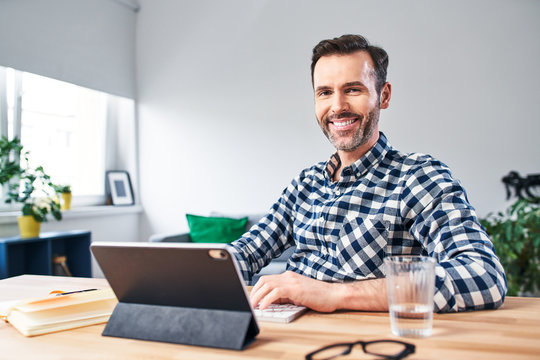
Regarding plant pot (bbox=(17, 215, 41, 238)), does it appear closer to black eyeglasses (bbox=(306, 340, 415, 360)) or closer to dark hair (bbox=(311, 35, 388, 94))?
dark hair (bbox=(311, 35, 388, 94))

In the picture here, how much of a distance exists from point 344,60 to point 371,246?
538 mm

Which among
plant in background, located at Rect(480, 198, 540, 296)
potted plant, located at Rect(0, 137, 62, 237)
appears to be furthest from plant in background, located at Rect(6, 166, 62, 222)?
plant in background, located at Rect(480, 198, 540, 296)

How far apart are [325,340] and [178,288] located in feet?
0.82

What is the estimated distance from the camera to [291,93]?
3.96 metres

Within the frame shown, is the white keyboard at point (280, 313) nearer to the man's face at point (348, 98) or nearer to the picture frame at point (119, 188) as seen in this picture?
the man's face at point (348, 98)

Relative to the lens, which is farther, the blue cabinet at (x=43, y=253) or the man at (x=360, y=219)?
the blue cabinet at (x=43, y=253)

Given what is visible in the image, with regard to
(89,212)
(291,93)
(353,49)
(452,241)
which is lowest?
(89,212)

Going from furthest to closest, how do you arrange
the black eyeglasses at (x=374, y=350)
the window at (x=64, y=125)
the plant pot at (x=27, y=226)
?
the window at (x=64, y=125), the plant pot at (x=27, y=226), the black eyeglasses at (x=374, y=350)

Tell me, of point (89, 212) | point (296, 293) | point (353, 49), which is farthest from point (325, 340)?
point (89, 212)

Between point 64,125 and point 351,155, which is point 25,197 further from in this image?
point 351,155

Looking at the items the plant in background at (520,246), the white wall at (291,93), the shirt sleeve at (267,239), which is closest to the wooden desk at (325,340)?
the shirt sleeve at (267,239)

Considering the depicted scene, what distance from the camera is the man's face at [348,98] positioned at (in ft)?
4.68

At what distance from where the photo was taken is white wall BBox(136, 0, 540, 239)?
11.1 ft

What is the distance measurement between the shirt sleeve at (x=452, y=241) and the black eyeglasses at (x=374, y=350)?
225 millimetres
